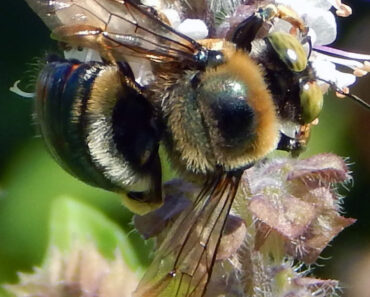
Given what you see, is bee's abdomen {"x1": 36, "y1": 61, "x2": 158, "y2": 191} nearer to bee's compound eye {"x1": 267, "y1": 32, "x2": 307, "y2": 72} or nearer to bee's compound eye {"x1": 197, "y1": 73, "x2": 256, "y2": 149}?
bee's compound eye {"x1": 197, "y1": 73, "x2": 256, "y2": 149}

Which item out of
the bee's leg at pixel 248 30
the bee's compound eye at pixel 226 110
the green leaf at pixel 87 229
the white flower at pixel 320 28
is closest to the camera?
the bee's compound eye at pixel 226 110

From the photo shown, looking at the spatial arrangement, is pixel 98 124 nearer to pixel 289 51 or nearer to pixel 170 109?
pixel 170 109

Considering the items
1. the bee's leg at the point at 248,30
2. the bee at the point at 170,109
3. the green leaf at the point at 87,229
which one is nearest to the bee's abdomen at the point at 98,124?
the bee at the point at 170,109

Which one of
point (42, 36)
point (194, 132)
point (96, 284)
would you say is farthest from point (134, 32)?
point (42, 36)

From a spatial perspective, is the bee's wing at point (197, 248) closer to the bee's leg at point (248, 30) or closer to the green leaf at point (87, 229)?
the bee's leg at point (248, 30)

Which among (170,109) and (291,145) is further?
(291,145)

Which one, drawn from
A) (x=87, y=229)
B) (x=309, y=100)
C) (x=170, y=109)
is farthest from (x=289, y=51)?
(x=87, y=229)

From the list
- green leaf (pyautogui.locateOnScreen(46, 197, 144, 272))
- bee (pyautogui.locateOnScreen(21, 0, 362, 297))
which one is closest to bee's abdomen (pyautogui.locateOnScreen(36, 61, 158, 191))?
bee (pyautogui.locateOnScreen(21, 0, 362, 297))
